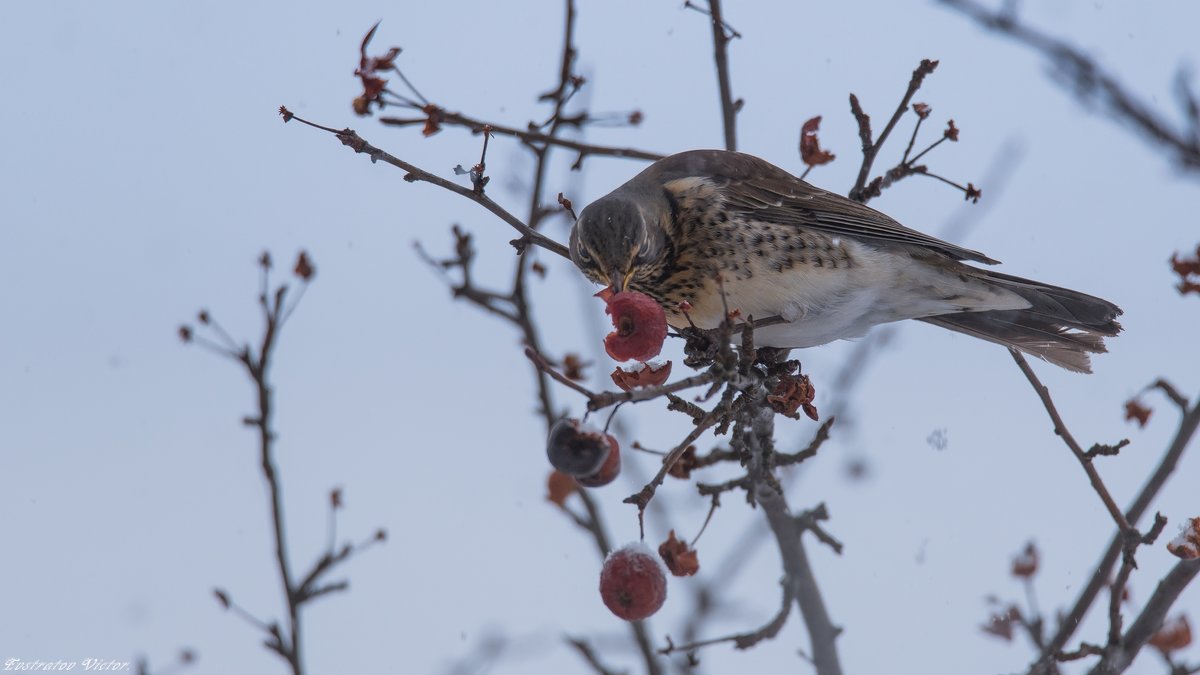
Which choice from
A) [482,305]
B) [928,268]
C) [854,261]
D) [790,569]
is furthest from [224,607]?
[928,268]

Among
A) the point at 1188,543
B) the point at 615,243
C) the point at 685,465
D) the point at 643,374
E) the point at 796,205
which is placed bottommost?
the point at 1188,543

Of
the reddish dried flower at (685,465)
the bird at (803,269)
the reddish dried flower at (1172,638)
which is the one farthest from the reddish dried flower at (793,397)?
the reddish dried flower at (1172,638)

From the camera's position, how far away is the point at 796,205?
3.82m

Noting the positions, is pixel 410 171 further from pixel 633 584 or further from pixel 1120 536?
pixel 1120 536

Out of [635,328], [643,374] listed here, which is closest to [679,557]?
[643,374]

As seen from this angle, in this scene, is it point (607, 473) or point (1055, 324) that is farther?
point (1055, 324)

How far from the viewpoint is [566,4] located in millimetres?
3490

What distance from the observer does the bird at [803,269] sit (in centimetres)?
351

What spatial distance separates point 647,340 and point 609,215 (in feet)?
3.15

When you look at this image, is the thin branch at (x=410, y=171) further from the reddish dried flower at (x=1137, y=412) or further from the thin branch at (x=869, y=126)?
the reddish dried flower at (x=1137, y=412)

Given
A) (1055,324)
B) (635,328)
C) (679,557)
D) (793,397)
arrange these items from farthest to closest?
(1055,324) < (793,397) < (679,557) < (635,328)

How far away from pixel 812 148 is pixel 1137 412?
1.50 m

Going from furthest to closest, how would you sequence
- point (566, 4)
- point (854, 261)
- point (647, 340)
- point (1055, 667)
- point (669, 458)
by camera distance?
point (854, 261)
point (566, 4)
point (1055, 667)
point (647, 340)
point (669, 458)

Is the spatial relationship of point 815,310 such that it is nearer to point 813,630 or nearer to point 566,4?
point 813,630
